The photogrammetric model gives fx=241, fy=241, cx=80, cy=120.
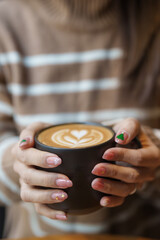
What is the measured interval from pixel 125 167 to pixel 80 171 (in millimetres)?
106

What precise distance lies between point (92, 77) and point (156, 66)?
0.23 metres

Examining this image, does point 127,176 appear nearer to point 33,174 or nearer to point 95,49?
point 33,174

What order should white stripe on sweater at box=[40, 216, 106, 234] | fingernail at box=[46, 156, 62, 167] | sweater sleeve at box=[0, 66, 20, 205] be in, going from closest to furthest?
fingernail at box=[46, 156, 62, 167] < sweater sleeve at box=[0, 66, 20, 205] < white stripe on sweater at box=[40, 216, 106, 234]

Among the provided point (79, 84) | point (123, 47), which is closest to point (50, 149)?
point (79, 84)

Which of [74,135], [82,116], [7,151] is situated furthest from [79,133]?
[82,116]

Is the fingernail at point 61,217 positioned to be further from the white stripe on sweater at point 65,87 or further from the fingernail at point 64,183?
the white stripe on sweater at point 65,87

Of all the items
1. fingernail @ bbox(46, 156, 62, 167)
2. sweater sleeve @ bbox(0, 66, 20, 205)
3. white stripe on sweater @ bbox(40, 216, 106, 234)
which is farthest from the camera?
white stripe on sweater @ bbox(40, 216, 106, 234)

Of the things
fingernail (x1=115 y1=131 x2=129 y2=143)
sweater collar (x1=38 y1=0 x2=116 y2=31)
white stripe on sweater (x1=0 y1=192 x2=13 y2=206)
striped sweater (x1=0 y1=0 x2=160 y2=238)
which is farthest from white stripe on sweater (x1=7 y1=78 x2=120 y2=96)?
fingernail (x1=115 y1=131 x2=129 y2=143)

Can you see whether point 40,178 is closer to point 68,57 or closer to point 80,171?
point 80,171

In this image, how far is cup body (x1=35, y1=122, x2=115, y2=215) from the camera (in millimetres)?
371

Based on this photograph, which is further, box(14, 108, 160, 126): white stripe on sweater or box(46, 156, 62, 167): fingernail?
box(14, 108, 160, 126): white stripe on sweater

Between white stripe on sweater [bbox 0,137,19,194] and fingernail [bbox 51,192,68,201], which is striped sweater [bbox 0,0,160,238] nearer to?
white stripe on sweater [bbox 0,137,19,194]

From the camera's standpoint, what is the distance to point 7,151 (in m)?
0.64

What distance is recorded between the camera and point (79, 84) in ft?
2.77
